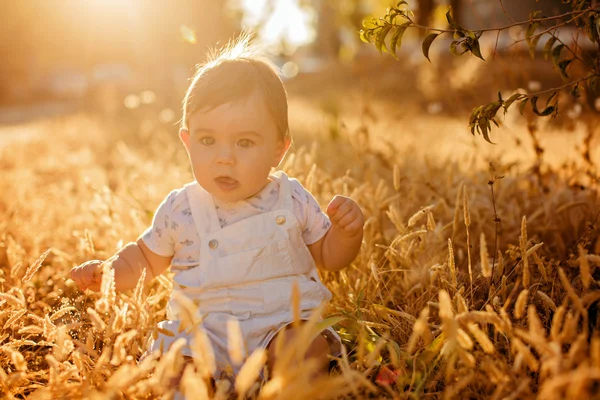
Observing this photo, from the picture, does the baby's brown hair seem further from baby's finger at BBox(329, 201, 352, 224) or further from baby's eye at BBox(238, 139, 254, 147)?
baby's finger at BBox(329, 201, 352, 224)

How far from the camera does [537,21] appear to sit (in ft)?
6.83

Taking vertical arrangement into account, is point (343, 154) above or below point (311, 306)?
above

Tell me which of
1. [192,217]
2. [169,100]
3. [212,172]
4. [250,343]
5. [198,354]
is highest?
[169,100]

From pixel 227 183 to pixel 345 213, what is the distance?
45 centimetres

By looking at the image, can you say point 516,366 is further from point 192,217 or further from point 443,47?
point 443,47

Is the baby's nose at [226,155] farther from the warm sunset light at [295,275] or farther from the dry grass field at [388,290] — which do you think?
the dry grass field at [388,290]

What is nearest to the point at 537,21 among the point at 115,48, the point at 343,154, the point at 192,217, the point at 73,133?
the point at 192,217

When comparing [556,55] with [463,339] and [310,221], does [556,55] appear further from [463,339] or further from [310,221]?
[463,339]

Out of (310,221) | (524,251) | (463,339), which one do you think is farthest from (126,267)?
(524,251)

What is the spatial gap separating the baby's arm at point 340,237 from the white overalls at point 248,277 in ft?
0.26

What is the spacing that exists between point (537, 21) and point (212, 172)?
4.24 ft

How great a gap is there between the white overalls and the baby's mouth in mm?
136

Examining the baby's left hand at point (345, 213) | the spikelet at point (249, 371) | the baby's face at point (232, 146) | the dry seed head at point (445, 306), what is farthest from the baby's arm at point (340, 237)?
the spikelet at point (249, 371)

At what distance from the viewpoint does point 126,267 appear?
2.17 m
